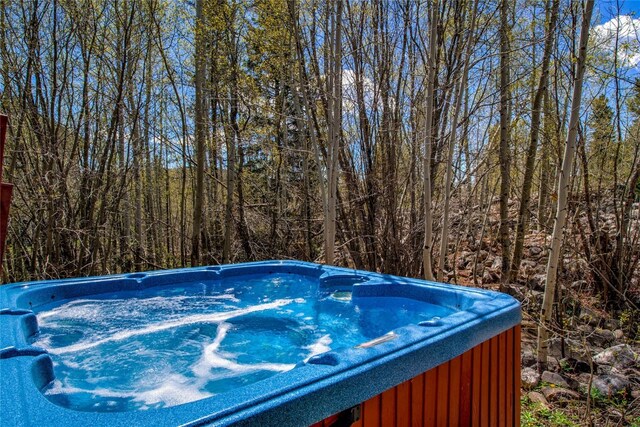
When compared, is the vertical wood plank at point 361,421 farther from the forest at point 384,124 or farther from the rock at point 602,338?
the rock at point 602,338

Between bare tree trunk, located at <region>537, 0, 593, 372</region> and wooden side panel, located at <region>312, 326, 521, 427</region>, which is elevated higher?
bare tree trunk, located at <region>537, 0, 593, 372</region>

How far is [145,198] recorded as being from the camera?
10.6 metres

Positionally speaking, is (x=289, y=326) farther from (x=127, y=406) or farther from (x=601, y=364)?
(x=601, y=364)

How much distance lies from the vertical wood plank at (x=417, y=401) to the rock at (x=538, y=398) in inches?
76.4

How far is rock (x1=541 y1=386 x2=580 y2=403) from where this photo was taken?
9.51 ft

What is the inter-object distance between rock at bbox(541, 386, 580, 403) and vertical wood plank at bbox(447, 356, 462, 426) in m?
1.73

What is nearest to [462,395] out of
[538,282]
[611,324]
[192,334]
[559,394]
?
[192,334]

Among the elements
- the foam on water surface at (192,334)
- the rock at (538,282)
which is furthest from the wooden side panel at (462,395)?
the rock at (538,282)

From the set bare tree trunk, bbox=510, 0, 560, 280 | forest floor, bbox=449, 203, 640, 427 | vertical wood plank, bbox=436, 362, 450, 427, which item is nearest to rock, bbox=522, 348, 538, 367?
forest floor, bbox=449, 203, 640, 427

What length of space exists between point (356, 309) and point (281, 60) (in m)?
3.59

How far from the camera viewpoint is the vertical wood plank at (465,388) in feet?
5.54

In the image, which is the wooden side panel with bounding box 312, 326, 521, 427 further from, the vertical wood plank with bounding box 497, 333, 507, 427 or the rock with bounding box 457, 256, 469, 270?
the rock with bounding box 457, 256, 469, 270

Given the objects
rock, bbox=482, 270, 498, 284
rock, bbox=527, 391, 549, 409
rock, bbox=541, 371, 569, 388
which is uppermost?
rock, bbox=482, 270, 498, 284

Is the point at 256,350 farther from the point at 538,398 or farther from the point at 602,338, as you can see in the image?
the point at 602,338
